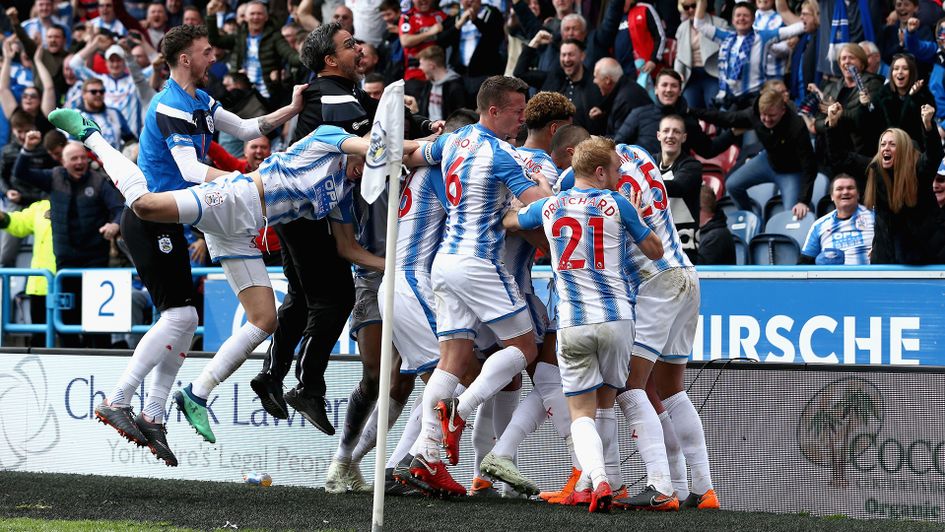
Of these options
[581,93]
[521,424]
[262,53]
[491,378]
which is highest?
[262,53]

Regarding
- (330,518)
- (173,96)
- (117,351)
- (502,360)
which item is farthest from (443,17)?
(330,518)

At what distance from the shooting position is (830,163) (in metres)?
10.8

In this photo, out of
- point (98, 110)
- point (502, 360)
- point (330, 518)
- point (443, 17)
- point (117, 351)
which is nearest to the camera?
point (330, 518)

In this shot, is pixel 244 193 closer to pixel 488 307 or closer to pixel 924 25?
pixel 488 307

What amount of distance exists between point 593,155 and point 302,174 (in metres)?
1.63

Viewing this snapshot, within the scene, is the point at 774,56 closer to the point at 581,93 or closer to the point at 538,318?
the point at 581,93

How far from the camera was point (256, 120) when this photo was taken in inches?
320

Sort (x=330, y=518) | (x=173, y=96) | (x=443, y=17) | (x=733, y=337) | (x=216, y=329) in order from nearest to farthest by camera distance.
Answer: (x=330, y=518) → (x=173, y=96) → (x=733, y=337) → (x=216, y=329) → (x=443, y=17)

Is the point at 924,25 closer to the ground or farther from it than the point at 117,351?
farther from it

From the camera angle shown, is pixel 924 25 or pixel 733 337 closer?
pixel 733 337

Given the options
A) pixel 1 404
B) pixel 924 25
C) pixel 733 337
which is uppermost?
pixel 924 25

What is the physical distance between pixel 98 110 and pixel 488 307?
364 inches

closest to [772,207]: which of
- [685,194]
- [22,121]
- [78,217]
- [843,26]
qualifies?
[685,194]

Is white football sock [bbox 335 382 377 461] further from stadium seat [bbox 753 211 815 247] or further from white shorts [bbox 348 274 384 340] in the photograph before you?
stadium seat [bbox 753 211 815 247]
